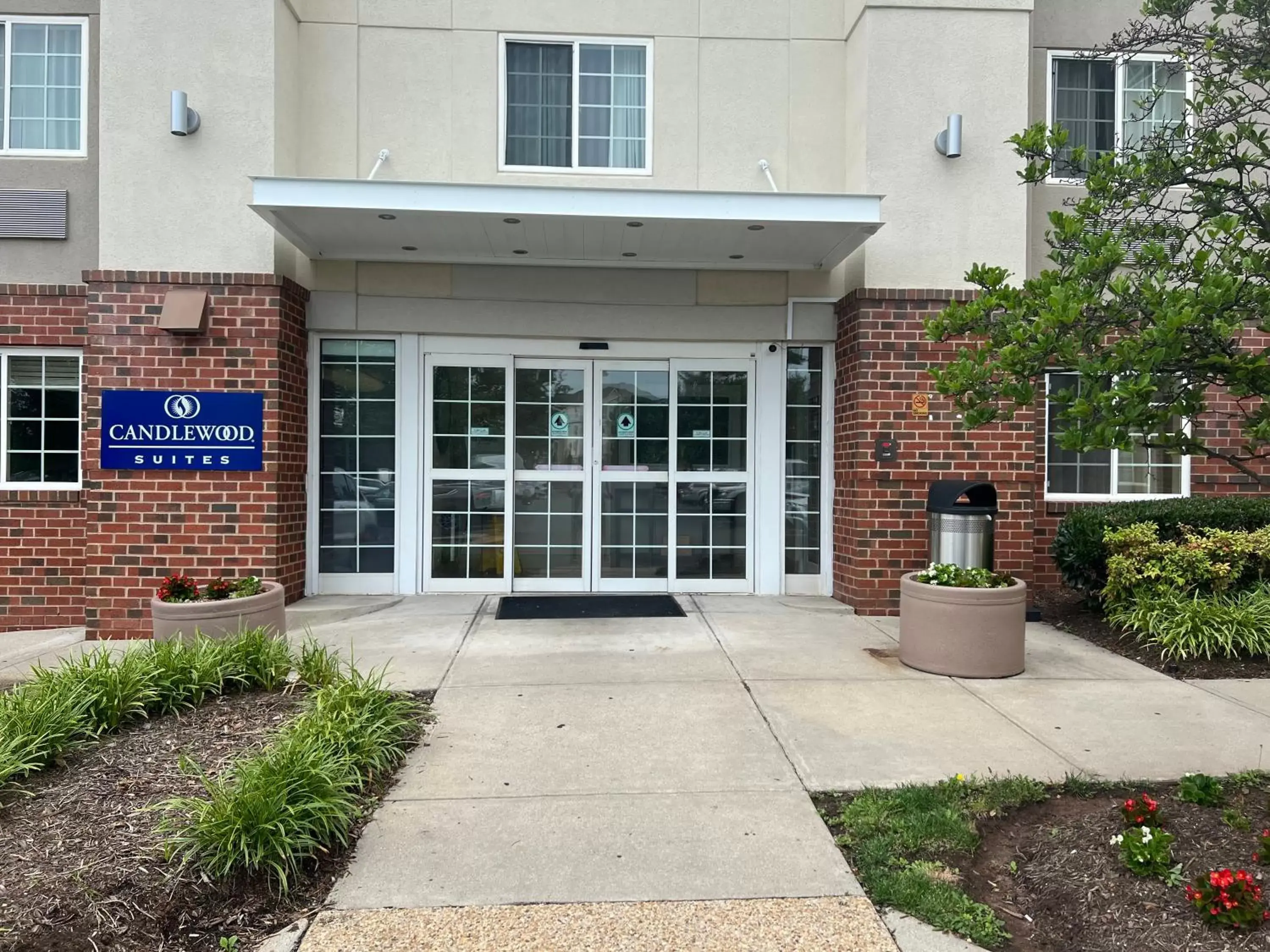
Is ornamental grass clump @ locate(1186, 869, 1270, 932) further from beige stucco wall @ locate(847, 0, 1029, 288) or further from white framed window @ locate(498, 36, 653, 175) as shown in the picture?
white framed window @ locate(498, 36, 653, 175)

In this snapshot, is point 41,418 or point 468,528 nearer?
point 41,418

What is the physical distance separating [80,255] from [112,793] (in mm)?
6582

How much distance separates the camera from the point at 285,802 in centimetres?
353

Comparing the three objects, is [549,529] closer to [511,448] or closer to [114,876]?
→ [511,448]

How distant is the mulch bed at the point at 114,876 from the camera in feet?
9.84

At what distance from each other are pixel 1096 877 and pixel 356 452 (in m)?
7.77

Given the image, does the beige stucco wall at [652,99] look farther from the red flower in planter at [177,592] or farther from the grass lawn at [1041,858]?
the grass lawn at [1041,858]

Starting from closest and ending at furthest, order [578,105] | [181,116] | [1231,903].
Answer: [1231,903]
[181,116]
[578,105]

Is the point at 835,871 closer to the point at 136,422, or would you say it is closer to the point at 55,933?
the point at 55,933

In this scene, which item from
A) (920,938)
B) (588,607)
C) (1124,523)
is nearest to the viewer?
(920,938)

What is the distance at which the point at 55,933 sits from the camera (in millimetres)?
2967

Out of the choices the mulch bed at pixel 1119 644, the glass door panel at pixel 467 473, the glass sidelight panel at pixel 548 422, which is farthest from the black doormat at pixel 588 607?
the mulch bed at pixel 1119 644

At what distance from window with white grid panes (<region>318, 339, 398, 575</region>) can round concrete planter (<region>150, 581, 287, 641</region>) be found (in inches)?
106

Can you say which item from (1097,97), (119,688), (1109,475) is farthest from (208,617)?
(1097,97)
